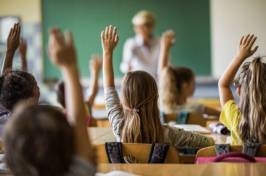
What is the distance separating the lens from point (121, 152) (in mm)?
1394

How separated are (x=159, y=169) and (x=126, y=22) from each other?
489 cm

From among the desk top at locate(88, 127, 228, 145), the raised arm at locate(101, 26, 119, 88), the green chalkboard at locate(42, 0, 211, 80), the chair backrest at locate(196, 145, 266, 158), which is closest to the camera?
the chair backrest at locate(196, 145, 266, 158)

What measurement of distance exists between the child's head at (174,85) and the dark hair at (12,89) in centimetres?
158

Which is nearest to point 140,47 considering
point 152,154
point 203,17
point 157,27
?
point 157,27

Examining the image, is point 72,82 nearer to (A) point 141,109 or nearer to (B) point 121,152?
(B) point 121,152

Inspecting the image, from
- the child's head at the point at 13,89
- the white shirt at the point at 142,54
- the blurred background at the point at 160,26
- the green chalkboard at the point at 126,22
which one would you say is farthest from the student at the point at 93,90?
the green chalkboard at the point at 126,22

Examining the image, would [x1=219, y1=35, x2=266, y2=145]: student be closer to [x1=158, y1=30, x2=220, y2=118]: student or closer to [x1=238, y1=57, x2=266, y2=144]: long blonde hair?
[x1=238, y1=57, x2=266, y2=144]: long blonde hair

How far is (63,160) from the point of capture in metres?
0.76

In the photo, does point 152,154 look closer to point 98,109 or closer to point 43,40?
point 98,109

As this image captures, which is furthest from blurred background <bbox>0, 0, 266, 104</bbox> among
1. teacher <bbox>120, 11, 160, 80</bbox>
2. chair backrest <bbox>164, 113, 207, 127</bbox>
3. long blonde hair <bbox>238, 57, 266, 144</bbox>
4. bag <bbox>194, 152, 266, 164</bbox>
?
bag <bbox>194, 152, 266, 164</bbox>

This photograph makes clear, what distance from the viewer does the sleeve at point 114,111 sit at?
1795 millimetres

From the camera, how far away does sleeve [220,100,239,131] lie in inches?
68.6

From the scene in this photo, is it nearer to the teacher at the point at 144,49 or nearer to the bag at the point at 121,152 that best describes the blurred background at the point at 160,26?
the teacher at the point at 144,49

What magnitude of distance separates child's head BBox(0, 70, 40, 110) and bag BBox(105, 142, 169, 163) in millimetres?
522
